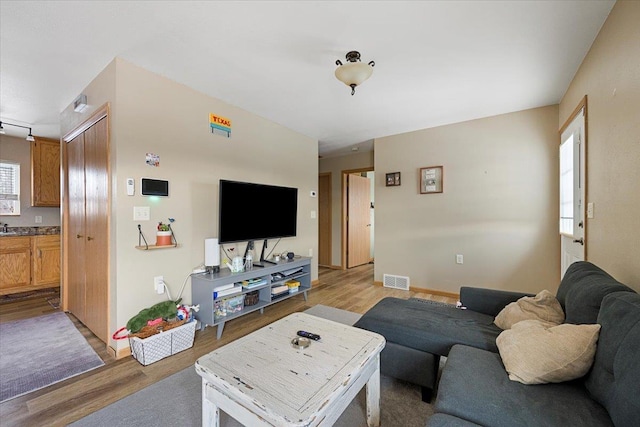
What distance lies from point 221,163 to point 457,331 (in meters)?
2.69

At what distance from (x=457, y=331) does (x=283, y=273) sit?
213cm

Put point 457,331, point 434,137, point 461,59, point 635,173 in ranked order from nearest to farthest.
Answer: point 635,173 → point 457,331 → point 461,59 → point 434,137

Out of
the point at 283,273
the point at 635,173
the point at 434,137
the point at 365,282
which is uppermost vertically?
the point at 434,137

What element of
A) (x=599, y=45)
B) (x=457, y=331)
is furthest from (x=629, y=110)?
(x=457, y=331)

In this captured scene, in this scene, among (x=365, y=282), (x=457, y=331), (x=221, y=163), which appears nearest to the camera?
(x=457, y=331)

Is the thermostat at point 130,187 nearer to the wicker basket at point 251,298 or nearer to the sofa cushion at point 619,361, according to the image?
the wicker basket at point 251,298

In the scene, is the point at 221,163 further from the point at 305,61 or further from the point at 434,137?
the point at 434,137

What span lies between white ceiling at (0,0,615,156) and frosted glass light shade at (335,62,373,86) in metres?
0.18

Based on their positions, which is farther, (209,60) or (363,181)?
(363,181)

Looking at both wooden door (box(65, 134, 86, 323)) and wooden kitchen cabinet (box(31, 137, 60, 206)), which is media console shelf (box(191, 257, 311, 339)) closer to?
wooden door (box(65, 134, 86, 323))

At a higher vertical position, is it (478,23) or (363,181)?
(478,23)

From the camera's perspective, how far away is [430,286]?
3.84 metres

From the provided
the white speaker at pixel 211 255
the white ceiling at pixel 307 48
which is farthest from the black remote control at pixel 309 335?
Result: the white ceiling at pixel 307 48

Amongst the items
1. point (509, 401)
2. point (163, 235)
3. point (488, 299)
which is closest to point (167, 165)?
point (163, 235)
